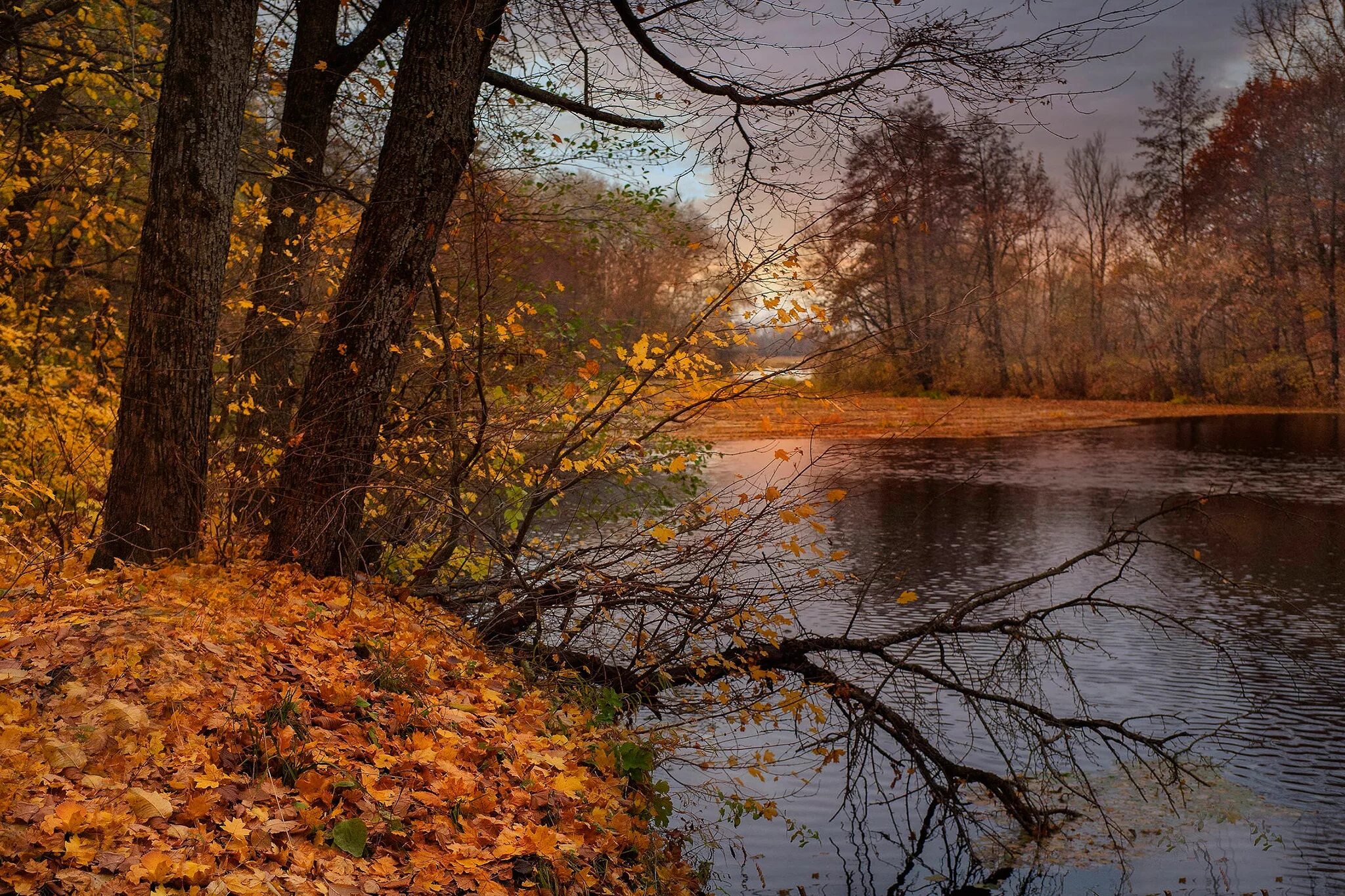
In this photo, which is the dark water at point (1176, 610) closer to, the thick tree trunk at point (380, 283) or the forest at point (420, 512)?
the forest at point (420, 512)

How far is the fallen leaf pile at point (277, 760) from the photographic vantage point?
3.11m

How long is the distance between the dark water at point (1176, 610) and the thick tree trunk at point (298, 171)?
390 cm

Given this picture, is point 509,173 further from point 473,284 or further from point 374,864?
point 374,864

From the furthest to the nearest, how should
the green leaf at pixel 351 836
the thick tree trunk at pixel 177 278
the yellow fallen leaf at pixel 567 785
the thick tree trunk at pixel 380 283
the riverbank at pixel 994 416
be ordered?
1. the riverbank at pixel 994 416
2. the thick tree trunk at pixel 380 283
3. the thick tree trunk at pixel 177 278
4. the yellow fallen leaf at pixel 567 785
5. the green leaf at pixel 351 836

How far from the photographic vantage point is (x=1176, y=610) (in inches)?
436

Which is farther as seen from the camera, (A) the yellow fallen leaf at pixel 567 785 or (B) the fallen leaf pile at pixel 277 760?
(A) the yellow fallen leaf at pixel 567 785

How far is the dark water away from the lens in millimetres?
6043

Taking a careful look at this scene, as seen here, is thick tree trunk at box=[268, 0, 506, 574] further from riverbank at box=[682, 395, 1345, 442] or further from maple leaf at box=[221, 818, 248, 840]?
riverbank at box=[682, 395, 1345, 442]

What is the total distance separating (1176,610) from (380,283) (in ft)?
29.9

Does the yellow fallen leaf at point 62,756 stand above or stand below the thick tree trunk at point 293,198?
below

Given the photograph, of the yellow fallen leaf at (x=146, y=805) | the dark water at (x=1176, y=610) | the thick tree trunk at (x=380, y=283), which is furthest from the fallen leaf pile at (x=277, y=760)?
the dark water at (x=1176, y=610)

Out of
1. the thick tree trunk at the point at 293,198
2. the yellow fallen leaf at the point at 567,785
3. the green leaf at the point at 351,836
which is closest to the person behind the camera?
the green leaf at the point at 351,836

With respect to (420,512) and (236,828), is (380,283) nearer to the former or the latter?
(420,512)

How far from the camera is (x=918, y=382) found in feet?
134
